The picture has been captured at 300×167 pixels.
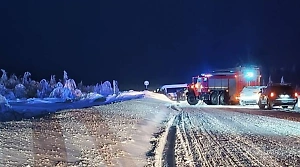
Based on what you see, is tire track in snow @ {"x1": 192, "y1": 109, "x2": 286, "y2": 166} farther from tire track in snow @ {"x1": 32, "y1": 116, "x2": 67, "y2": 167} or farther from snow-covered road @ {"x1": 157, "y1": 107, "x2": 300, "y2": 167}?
tire track in snow @ {"x1": 32, "y1": 116, "x2": 67, "y2": 167}

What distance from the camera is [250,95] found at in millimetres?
39906

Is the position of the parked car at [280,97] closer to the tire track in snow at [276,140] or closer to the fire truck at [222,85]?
the fire truck at [222,85]

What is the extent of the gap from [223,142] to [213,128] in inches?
172

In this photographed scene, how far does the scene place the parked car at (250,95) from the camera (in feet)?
129

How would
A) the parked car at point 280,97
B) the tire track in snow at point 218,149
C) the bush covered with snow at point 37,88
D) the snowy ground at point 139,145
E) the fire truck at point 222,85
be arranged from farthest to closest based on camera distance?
the bush covered with snow at point 37,88
the fire truck at point 222,85
the parked car at point 280,97
the tire track in snow at point 218,149
the snowy ground at point 139,145

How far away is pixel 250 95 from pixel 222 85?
228 inches

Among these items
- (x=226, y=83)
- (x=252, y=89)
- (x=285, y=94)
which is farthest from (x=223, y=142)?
(x=226, y=83)

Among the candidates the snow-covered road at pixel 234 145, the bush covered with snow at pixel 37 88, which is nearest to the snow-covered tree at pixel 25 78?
the bush covered with snow at pixel 37 88

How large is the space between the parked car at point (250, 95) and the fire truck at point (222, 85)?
11.1ft

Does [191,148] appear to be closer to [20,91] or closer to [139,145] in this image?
[139,145]

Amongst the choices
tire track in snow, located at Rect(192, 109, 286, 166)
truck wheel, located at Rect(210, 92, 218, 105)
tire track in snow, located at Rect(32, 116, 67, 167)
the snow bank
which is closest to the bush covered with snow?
the snow bank

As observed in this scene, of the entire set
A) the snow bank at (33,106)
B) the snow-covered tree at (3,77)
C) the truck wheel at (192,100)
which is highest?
the snow-covered tree at (3,77)

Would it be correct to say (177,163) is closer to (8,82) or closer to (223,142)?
(223,142)

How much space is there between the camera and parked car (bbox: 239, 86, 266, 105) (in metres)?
39.3
